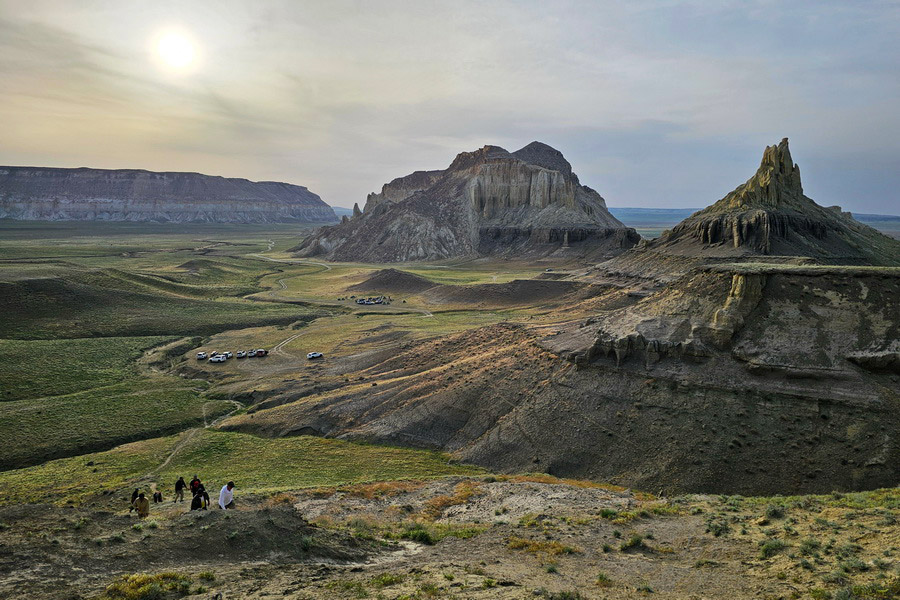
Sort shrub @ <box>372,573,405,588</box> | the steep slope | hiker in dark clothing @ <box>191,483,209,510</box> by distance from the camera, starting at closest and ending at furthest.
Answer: shrub @ <box>372,573,405,588</box>
hiker in dark clothing @ <box>191,483,209,510</box>
the steep slope

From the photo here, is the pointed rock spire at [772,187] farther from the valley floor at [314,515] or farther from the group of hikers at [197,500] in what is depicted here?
the group of hikers at [197,500]

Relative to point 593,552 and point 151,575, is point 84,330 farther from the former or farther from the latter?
point 593,552

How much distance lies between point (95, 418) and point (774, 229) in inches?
3810

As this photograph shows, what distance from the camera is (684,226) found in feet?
308

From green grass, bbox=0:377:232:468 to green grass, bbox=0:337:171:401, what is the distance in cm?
341

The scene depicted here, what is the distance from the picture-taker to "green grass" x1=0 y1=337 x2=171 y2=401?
57.3 metres

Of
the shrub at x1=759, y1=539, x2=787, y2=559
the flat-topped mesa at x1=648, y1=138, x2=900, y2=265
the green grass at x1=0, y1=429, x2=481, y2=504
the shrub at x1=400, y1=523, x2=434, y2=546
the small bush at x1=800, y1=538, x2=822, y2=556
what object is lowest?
the green grass at x1=0, y1=429, x2=481, y2=504

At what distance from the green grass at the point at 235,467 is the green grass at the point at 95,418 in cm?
244

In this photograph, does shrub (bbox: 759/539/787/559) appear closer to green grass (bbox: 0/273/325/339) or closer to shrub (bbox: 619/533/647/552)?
shrub (bbox: 619/533/647/552)

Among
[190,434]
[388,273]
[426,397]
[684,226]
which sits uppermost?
[684,226]

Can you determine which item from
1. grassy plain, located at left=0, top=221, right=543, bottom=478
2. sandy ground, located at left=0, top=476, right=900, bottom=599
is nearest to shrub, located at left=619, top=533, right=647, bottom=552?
sandy ground, located at left=0, top=476, right=900, bottom=599

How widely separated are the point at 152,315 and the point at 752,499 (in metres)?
99.0

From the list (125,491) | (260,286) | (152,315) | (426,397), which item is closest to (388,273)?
(260,286)

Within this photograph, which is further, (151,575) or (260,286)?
(260,286)
